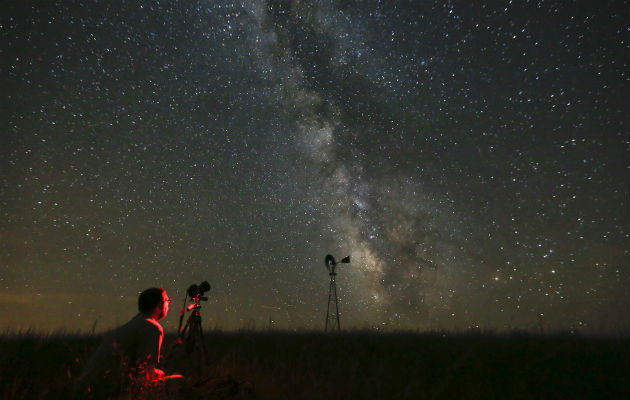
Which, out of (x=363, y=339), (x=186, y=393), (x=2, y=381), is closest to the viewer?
(x=186, y=393)

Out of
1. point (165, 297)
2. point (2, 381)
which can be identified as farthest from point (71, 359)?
point (165, 297)

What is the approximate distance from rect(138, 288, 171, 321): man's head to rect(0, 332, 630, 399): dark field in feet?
3.10

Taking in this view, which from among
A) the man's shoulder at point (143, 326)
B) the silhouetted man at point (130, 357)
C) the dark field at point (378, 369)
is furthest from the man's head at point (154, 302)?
the dark field at point (378, 369)

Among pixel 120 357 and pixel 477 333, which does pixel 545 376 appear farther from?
pixel 120 357

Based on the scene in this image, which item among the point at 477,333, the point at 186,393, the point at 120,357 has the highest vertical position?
the point at 477,333

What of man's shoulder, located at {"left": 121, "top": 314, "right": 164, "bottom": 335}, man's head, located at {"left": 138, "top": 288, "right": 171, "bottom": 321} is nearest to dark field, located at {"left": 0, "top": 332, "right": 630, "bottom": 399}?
man's shoulder, located at {"left": 121, "top": 314, "right": 164, "bottom": 335}

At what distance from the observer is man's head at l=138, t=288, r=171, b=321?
17.5 ft

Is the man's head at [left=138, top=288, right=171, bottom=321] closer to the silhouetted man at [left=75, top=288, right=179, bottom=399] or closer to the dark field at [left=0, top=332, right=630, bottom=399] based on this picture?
the silhouetted man at [left=75, top=288, right=179, bottom=399]

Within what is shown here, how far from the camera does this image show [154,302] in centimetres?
538

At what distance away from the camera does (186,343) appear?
19.8 feet

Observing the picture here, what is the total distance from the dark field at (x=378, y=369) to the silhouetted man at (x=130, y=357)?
33cm

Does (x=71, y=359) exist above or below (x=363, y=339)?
below

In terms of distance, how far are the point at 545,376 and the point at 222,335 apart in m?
7.01

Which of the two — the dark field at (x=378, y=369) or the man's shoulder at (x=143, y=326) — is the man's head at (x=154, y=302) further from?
the dark field at (x=378, y=369)
